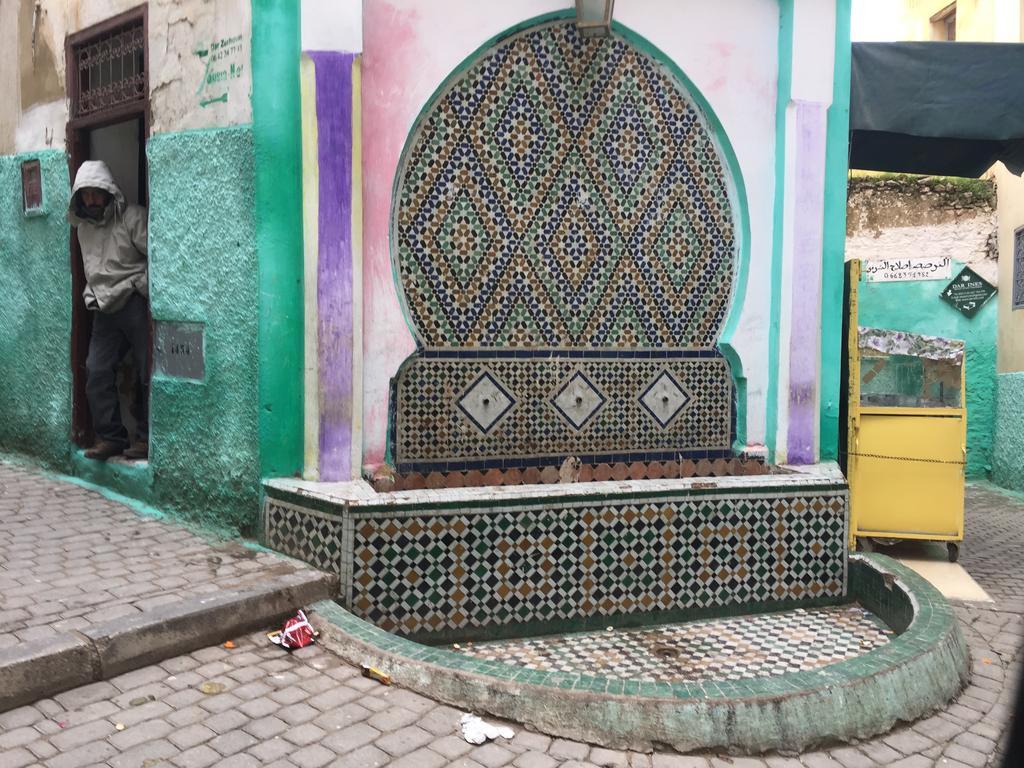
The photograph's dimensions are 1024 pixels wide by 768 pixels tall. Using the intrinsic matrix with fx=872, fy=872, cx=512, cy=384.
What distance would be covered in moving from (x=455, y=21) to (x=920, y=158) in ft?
12.4

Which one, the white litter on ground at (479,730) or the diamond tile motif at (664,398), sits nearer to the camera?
the white litter on ground at (479,730)

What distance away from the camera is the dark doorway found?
5.14m

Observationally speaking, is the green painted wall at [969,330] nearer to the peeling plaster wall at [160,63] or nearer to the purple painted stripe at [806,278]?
the purple painted stripe at [806,278]

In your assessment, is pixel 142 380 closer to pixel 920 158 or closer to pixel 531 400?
pixel 531 400

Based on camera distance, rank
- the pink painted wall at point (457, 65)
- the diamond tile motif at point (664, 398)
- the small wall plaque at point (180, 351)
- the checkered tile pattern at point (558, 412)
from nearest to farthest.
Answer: the pink painted wall at point (457, 65) → the checkered tile pattern at point (558, 412) → the small wall plaque at point (180, 351) → the diamond tile motif at point (664, 398)

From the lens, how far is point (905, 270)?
10.0m

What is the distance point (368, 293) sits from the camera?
14.4 ft

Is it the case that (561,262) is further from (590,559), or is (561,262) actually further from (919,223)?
(919,223)

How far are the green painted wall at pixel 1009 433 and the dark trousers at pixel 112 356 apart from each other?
835 centimetres

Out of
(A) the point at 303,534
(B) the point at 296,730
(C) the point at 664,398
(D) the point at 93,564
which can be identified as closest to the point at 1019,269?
(C) the point at 664,398

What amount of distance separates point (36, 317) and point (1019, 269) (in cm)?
914

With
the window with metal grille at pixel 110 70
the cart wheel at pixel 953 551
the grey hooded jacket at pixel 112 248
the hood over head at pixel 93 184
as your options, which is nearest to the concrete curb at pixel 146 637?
the grey hooded jacket at pixel 112 248

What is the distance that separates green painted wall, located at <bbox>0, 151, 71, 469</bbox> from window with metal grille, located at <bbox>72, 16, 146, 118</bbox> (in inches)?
17.5

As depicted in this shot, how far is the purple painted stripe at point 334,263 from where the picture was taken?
4.18 meters
